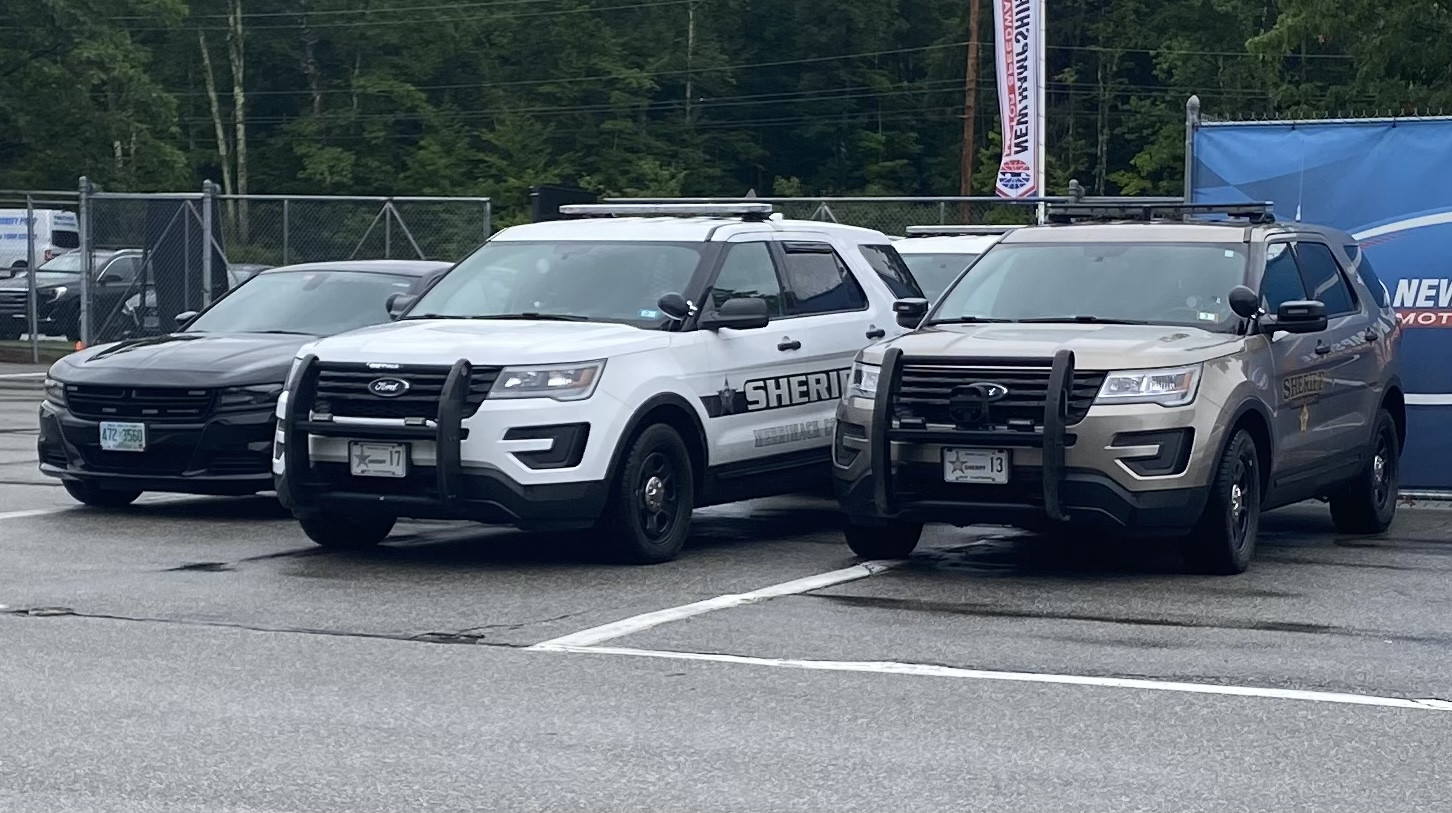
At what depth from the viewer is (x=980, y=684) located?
7691mm

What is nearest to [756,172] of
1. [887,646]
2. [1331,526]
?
[1331,526]

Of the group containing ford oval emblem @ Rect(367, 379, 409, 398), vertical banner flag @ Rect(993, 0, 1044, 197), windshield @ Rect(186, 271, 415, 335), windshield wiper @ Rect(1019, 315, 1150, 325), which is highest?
vertical banner flag @ Rect(993, 0, 1044, 197)

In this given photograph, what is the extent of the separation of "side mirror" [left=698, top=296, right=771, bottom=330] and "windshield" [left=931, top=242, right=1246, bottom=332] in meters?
0.95

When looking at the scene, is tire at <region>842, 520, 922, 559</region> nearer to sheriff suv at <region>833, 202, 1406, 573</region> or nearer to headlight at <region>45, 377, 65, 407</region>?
sheriff suv at <region>833, 202, 1406, 573</region>

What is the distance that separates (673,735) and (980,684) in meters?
1.42

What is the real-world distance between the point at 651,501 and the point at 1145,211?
3.51m

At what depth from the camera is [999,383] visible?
10117 mm

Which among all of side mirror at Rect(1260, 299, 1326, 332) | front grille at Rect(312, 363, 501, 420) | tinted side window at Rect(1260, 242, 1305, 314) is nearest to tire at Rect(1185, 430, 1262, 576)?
side mirror at Rect(1260, 299, 1326, 332)

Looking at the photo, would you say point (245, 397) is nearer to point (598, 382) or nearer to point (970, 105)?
point (598, 382)

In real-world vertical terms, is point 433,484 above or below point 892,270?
below

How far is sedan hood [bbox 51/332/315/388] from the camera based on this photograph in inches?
492

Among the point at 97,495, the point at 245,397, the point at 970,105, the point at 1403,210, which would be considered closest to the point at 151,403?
the point at 245,397

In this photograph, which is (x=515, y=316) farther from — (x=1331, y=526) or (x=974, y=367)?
(x=1331, y=526)

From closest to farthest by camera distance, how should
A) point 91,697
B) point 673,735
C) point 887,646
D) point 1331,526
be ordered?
point 673,735 < point 91,697 < point 887,646 < point 1331,526
